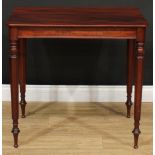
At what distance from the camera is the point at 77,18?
275cm

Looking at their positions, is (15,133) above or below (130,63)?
below

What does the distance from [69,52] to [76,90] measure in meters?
0.29

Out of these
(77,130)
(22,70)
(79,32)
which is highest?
(79,32)

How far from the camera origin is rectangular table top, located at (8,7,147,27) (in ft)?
8.53

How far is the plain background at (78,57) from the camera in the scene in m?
3.39

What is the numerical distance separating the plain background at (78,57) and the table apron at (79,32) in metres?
0.81

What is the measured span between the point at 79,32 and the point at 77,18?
0.17 meters

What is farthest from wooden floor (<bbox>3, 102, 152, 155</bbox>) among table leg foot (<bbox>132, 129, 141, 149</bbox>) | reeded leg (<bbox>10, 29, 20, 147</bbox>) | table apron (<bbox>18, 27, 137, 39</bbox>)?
table apron (<bbox>18, 27, 137, 39</bbox>)

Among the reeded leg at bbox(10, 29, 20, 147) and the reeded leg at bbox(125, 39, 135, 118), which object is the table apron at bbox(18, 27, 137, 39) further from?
the reeded leg at bbox(125, 39, 135, 118)

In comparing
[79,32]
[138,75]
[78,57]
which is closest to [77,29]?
[79,32]

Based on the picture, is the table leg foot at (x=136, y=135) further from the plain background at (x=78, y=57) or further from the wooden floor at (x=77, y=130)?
the plain background at (x=78, y=57)

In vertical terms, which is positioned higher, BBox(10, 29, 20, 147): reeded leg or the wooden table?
the wooden table

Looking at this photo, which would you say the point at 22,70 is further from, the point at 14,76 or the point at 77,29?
the point at 77,29

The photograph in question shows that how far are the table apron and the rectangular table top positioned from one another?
29mm
